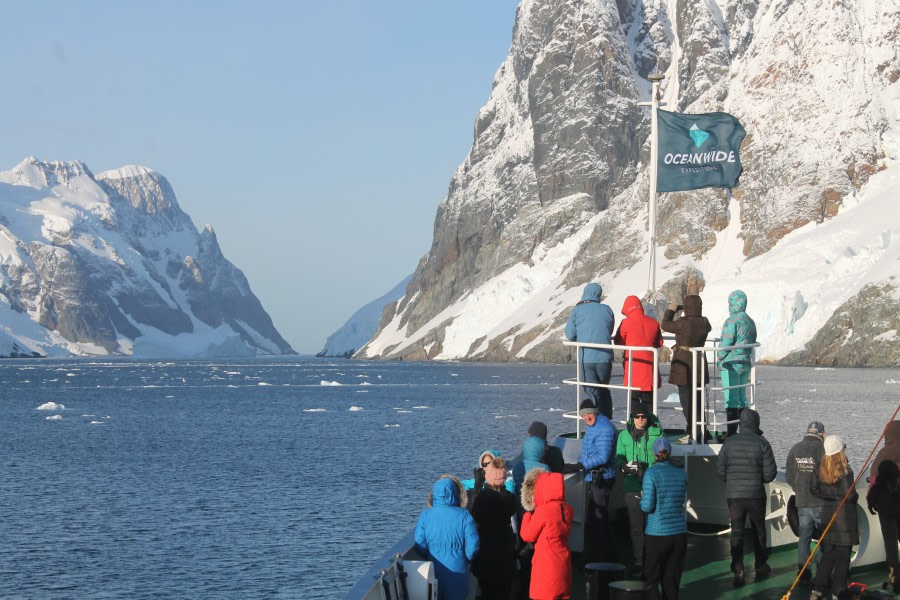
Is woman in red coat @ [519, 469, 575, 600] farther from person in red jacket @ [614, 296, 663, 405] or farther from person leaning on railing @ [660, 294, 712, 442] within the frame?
person leaning on railing @ [660, 294, 712, 442]

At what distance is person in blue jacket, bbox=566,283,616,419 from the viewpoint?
20312mm

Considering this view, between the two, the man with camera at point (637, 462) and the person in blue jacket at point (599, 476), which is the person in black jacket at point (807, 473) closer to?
the man with camera at point (637, 462)

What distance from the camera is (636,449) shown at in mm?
17719

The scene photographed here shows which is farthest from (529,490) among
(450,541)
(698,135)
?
(698,135)

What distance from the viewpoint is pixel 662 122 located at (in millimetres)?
23062

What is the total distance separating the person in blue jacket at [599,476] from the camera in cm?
1741

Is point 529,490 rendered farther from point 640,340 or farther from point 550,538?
point 640,340

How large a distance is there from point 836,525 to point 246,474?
39069mm

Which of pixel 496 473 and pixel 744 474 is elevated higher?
pixel 496 473

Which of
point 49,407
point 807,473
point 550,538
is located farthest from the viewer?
point 49,407

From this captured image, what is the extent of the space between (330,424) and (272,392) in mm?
50653

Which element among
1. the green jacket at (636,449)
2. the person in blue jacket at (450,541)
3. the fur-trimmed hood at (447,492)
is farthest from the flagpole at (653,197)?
the person in blue jacket at (450,541)

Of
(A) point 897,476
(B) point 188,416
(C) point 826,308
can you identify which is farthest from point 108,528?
(C) point 826,308

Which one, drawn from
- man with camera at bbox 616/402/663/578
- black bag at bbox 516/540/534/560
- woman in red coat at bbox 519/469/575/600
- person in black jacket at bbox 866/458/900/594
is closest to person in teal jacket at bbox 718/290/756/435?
→ man with camera at bbox 616/402/663/578
